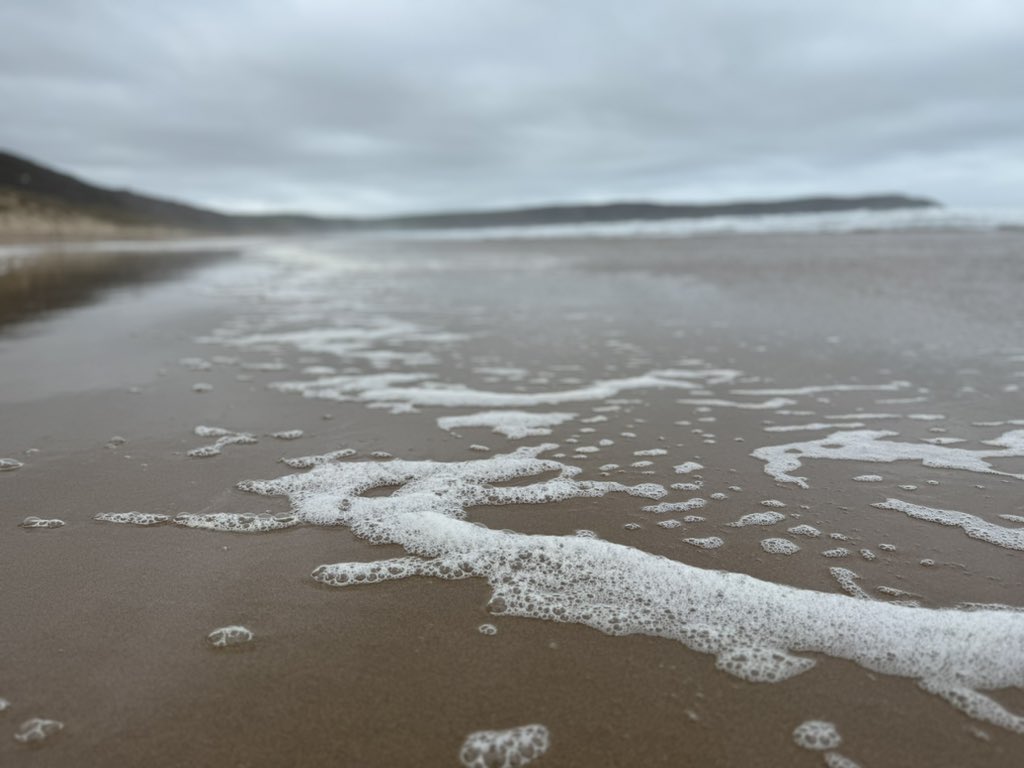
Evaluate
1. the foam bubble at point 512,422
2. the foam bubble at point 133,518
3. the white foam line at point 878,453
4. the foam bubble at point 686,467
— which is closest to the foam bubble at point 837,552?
the white foam line at point 878,453

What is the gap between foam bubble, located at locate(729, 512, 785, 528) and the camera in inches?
123

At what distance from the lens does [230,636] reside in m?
2.28

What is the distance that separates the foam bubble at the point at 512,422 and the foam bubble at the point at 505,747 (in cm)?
273

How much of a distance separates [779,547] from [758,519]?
277mm

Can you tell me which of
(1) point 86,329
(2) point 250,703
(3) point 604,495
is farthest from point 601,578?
(1) point 86,329

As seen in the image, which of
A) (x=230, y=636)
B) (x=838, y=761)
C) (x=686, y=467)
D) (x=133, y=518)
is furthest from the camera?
(x=686, y=467)

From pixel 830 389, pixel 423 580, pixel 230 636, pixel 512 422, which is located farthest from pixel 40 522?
pixel 830 389

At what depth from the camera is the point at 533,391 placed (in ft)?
18.7

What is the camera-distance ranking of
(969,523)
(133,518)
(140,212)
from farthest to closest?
(140,212), (133,518), (969,523)

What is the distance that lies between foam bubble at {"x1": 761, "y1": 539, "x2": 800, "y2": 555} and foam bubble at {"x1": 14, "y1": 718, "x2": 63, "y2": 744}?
2.71 m

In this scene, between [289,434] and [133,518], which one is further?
[289,434]

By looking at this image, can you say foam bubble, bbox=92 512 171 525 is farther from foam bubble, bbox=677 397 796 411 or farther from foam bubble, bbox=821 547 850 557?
foam bubble, bbox=677 397 796 411

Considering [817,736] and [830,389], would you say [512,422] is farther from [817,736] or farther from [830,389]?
[817,736]

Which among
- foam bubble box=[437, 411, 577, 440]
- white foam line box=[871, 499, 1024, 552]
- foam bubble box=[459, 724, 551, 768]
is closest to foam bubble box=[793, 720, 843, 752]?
foam bubble box=[459, 724, 551, 768]
